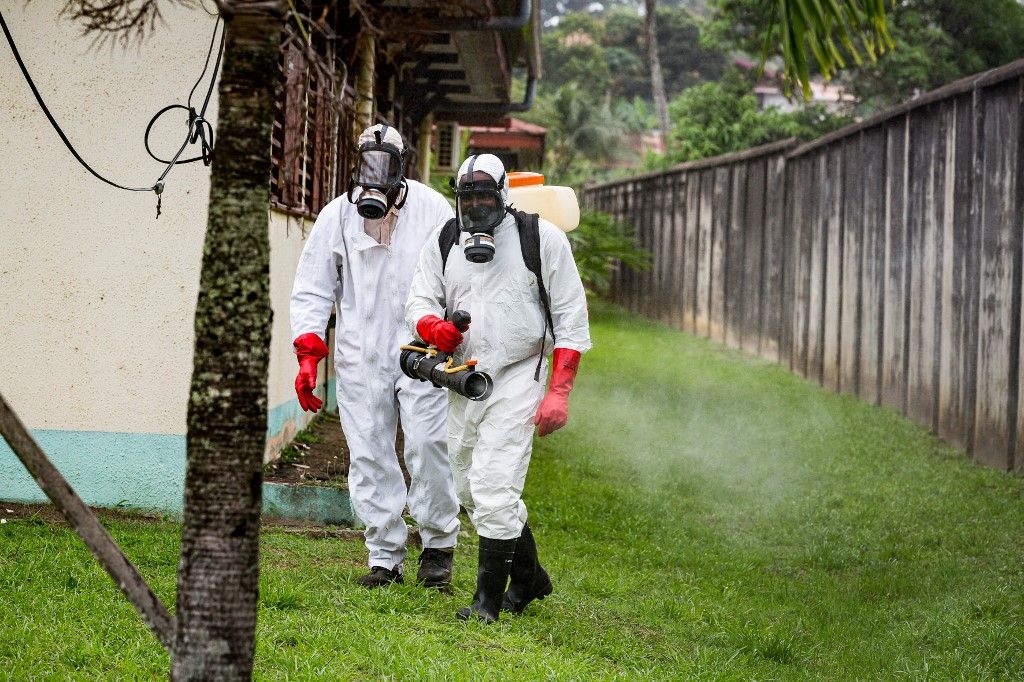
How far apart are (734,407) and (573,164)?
28.8 m

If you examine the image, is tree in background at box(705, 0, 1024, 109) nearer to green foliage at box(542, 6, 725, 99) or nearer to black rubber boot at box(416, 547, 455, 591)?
black rubber boot at box(416, 547, 455, 591)

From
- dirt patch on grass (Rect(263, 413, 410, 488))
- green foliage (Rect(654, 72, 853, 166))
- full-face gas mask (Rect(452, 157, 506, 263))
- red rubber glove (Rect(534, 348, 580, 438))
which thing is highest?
green foliage (Rect(654, 72, 853, 166))

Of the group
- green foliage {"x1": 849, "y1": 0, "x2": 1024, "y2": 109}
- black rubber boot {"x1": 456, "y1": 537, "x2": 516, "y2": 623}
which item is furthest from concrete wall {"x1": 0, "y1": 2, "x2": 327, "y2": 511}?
green foliage {"x1": 849, "y1": 0, "x2": 1024, "y2": 109}

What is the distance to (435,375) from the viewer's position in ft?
16.9

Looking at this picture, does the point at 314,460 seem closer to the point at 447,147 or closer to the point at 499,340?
the point at 499,340

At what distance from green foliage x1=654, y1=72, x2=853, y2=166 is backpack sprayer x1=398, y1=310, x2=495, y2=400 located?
67.8ft

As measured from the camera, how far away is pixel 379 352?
580 cm

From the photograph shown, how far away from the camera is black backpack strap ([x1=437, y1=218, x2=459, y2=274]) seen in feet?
17.8

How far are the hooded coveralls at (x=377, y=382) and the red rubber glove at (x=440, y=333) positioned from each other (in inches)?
22.0

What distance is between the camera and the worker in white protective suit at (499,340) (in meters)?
5.16

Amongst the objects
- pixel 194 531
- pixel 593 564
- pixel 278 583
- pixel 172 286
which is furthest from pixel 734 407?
pixel 194 531

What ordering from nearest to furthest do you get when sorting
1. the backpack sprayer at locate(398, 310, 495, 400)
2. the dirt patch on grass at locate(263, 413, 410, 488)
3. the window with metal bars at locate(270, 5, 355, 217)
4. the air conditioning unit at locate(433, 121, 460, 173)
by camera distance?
the backpack sprayer at locate(398, 310, 495, 400) < the window with metal bars at locate(270, 5, 355, 217) < the dirt patch on grass at locate(263, 413, 410, 488) < the air conditioning unit at locate(433, 121, 460, 173)

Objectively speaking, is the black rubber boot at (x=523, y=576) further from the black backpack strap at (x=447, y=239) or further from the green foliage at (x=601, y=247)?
the green foliage at (x=601, y=247)

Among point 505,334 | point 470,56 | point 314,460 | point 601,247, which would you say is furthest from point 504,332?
point 601,247
